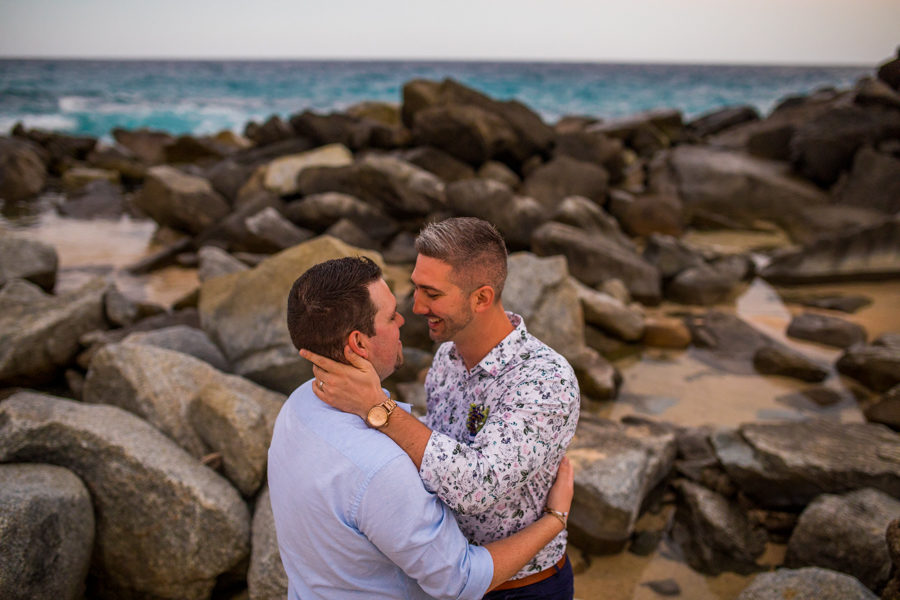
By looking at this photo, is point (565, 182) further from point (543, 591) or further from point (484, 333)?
point (543, 591)

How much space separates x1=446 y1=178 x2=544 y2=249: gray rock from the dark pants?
7236mm

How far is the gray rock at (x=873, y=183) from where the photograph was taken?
422 inches

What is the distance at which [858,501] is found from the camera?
3.75 meters

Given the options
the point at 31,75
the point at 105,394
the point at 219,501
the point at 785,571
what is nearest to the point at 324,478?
the point at 219,501

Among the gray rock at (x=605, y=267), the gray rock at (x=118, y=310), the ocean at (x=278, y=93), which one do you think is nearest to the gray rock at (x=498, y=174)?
the gray rock at (x=605, y=267)

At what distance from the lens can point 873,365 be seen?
5898 millimetres

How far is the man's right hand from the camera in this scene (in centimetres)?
176

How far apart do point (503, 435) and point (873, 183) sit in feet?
39.2

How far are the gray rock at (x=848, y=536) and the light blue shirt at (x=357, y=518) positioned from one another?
2.83m

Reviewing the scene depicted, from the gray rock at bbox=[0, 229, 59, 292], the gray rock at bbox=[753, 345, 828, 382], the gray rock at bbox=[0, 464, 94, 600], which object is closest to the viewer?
the gray rock at bbox=[0, 464, 94, 600]

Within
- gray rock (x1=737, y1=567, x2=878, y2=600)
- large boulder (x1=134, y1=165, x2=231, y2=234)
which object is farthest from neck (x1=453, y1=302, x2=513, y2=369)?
large boulder (x1=134, y1=165, x2=231, y2=234)

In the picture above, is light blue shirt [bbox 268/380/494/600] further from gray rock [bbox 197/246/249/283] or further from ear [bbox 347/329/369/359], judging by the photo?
gray rock [bbox 197/246/249/283]

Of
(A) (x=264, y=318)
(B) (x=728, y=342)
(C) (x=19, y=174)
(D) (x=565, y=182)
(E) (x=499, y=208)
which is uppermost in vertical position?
(D) (x=565, y=182)

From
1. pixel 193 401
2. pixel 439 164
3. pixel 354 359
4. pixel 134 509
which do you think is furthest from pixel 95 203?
pixel 354 359
